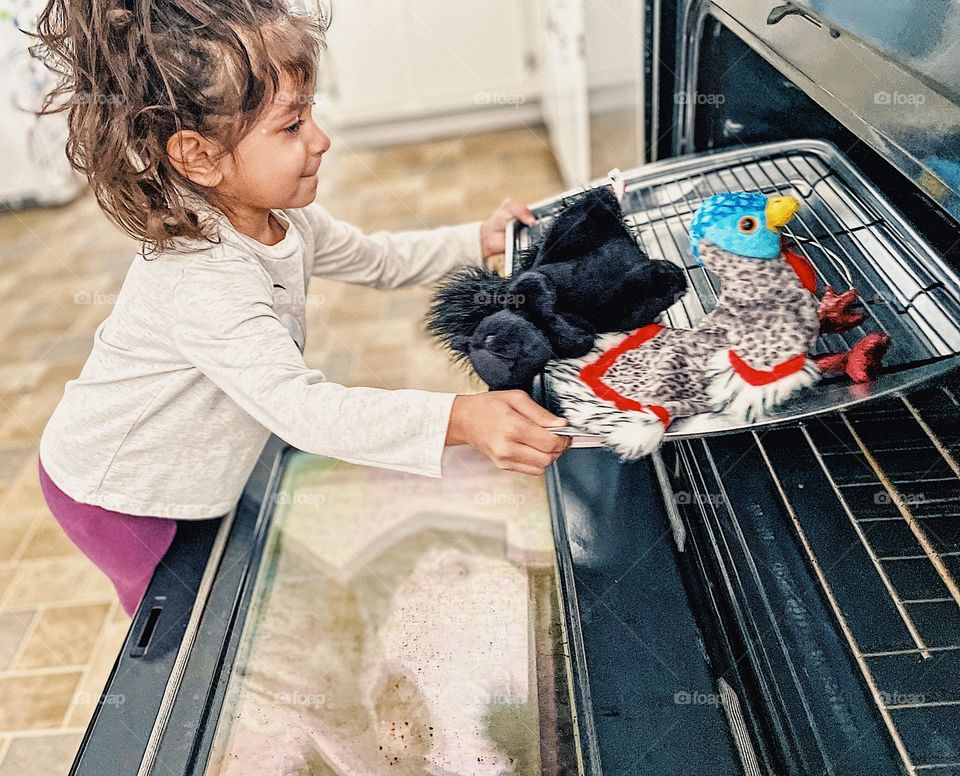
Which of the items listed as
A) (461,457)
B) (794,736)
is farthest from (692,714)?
(461,457)

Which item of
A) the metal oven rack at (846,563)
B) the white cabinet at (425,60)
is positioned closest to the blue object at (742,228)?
the metal oven rack at (846,563)

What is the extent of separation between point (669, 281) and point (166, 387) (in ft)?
1.90

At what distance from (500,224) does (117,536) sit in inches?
24.8

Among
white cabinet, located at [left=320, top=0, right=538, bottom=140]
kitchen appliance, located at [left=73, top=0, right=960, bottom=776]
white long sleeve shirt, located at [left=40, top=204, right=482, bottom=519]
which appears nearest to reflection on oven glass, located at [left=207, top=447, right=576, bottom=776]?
kitchen appliance, located at [left=73, top=0, right=960, bottom=776]

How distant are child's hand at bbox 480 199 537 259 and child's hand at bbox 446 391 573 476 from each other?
38 centimetres

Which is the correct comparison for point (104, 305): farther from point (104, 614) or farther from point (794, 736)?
point (794, 736)

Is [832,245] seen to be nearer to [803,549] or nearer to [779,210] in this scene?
[779,210]

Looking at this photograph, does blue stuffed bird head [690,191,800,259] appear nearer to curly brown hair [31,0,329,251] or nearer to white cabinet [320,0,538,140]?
curly brown hair [31,0,329,251]

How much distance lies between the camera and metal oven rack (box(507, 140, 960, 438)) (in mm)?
622

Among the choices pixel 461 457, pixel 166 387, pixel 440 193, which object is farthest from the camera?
pixel 440 193

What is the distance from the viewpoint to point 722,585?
0.73 meters

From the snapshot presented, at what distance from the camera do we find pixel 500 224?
42.5 inches

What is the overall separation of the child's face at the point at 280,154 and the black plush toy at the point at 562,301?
23 centimetres

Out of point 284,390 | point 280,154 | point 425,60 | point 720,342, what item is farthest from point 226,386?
point 425,60
